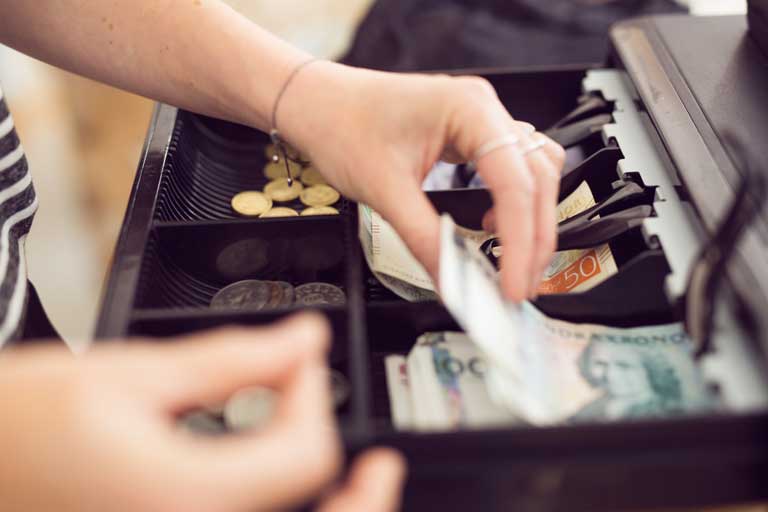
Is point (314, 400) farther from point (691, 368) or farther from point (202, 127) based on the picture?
point (202, 127)

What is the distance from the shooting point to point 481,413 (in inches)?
23.1

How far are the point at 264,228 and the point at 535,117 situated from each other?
1.46 ft

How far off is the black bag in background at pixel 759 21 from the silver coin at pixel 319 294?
586 mm

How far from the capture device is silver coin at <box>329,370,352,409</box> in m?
0.59

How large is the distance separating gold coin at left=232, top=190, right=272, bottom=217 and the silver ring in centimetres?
32

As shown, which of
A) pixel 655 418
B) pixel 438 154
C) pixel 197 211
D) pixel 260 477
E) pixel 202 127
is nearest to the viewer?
pixel 260 477

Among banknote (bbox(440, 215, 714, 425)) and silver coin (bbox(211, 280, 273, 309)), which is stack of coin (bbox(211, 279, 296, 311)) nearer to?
silver coin (bbox(211, 280, 273, 309))

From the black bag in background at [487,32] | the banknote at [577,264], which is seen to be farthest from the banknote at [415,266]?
the black bag in background at [487,32]

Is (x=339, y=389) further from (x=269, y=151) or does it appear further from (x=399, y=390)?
(x=269, y=151)

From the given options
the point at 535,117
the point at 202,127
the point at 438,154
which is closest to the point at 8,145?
the point at 202,127

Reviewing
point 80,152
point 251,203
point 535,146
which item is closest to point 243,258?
point 251,203

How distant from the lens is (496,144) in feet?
1.98

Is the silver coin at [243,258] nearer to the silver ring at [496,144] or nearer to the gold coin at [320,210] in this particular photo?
the gold coin at [320,210]

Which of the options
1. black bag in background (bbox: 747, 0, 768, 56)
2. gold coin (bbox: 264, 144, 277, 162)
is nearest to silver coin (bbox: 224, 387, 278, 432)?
gold coin (bbox: 264, 144, 277, 162)
